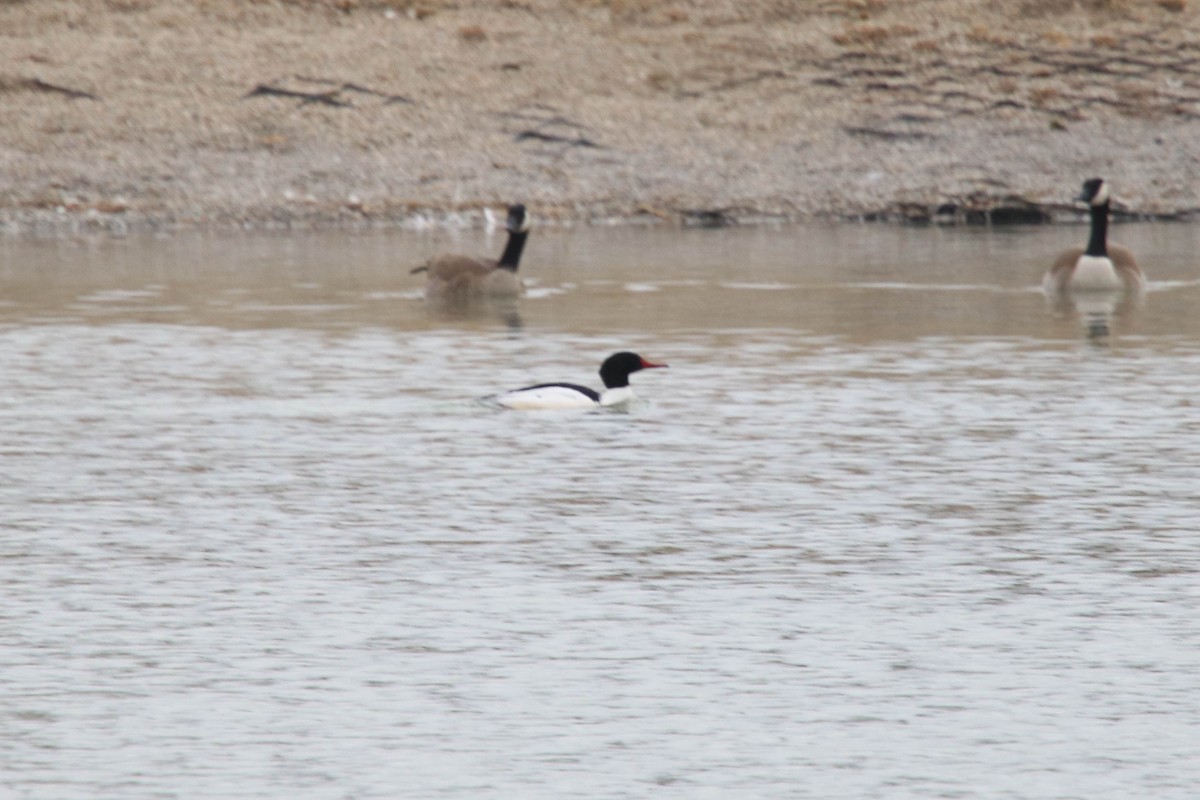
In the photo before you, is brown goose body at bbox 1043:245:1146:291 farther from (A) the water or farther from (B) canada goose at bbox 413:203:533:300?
(B) canada goose at bbox 413:203:533:300

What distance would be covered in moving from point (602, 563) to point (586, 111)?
21586 mm

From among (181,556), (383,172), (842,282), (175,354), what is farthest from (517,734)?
(383,172)

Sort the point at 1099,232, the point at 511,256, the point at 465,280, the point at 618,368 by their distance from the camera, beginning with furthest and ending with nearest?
the point at 1099,232, the point at 511,256, the point at 465,280, the point at 618,368

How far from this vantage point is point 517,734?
254 inches

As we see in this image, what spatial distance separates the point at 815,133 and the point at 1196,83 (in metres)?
5.31

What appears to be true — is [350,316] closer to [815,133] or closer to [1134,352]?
[1134,352]

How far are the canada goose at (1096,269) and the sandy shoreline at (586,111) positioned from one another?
8635 millimetres

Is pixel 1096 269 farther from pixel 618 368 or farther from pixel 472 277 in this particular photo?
pixel 618 368

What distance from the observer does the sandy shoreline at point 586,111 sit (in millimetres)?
27875

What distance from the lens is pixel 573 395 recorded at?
12586 millimetres

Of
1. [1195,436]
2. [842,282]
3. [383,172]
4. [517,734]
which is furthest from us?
[383,172]

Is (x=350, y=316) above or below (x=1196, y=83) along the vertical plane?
below

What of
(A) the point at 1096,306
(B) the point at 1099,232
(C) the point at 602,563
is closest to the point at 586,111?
(B) the point at 1099,232

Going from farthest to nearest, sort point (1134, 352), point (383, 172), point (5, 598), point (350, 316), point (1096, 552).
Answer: point (383, 172) → point (350, 316) → point (1134, 352) → point (1096, 552) → point (5, 598)
